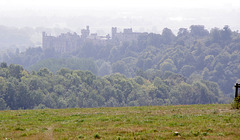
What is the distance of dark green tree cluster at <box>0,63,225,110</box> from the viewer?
128 meters

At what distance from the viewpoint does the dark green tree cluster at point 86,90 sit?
420ft

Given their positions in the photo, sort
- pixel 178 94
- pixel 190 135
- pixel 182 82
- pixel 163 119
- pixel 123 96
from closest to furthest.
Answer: pixel 190 135 < pixel 163 119 < pixel 123 96 < pixel 178 94 < pixel 182 82

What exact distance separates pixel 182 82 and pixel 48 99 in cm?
7694

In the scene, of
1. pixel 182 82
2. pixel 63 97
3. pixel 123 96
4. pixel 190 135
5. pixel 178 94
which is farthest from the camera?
pixel 182 82

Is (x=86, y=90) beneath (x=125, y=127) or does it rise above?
beneath

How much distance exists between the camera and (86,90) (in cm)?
15475

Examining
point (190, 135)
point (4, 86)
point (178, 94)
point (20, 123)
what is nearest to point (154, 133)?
point (190, 135)

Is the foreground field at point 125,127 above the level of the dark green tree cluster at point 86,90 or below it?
above

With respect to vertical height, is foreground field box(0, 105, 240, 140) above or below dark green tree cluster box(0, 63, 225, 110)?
above

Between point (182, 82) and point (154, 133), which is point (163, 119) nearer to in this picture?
point (154, 133)

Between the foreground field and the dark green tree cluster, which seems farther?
the dark green tree cluster

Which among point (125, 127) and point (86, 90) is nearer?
point (125, 127)

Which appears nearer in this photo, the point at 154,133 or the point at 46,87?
the point at 154,133

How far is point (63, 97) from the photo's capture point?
14412 cm
